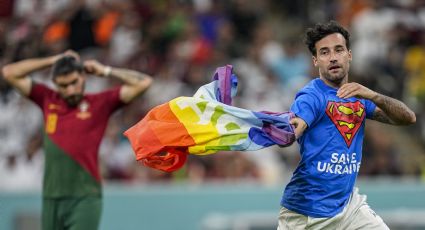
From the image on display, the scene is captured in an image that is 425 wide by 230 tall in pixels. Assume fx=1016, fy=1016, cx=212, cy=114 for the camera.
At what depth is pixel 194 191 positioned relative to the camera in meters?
15.5

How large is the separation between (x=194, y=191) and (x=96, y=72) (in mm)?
4743

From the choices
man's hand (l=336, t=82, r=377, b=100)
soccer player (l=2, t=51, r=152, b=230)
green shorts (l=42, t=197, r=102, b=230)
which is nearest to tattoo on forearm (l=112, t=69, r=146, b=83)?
soccer player (l=2, t=51, r=152, b=230)

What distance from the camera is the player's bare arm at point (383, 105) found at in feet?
Answer: 26.6

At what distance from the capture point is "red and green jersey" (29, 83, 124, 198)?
1066cm

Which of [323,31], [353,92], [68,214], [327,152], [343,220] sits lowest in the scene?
[68,214]

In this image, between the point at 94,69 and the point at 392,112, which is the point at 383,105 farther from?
the point at 94,69

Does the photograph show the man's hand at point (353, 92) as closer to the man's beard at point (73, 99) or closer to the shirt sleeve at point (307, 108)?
the shirt sleeve at point (307, 108)

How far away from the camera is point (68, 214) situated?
34.8 feet

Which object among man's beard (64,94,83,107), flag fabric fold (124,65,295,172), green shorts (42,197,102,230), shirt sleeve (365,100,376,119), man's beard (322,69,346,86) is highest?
man's beard (322,69,346,86)

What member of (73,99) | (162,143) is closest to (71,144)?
(73,99)

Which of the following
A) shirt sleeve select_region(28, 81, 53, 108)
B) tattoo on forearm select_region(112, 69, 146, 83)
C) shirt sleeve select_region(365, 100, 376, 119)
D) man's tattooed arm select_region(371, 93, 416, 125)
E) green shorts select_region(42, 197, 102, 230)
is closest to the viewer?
man's tattooed arm select_region(371, 93, 416, 125)

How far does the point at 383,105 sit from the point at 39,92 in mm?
4245

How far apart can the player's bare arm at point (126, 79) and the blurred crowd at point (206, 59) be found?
185 inches

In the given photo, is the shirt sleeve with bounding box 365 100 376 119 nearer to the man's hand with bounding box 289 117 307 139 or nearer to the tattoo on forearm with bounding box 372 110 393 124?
the tattoo on forearm with bounding box 372 110 393 124
